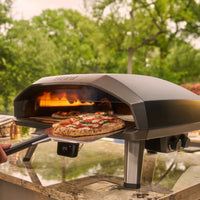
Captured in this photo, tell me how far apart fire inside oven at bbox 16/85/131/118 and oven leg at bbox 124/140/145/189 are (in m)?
0.37

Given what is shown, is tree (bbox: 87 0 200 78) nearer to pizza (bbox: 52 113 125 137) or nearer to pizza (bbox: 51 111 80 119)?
pizza (bbox: 51 111 80 119)

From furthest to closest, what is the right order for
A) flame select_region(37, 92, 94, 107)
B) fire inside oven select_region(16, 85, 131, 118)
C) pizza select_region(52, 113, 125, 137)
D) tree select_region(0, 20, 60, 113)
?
tree select_region(0, 20, 60, 113), flame select_region(37, 92, 94, 107), fire inside oven select_region(16, 85, 131, 118), pizza select_region(52, 113, 125, 137)

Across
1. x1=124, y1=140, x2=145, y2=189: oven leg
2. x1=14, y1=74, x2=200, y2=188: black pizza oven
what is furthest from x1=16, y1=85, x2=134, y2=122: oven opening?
x1=124, y1=140, x2=145, y2=189: oven leg

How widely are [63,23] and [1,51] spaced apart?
6314 mm

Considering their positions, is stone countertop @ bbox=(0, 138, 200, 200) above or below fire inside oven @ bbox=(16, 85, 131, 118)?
below

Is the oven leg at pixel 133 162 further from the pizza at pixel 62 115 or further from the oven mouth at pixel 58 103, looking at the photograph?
the pizza at pixel 62 115

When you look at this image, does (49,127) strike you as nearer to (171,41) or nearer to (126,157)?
(126,157)

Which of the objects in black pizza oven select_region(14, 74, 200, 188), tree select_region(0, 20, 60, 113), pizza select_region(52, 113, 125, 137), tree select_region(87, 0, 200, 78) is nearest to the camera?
black pizza oven select_region(14, 74, 200, 188)

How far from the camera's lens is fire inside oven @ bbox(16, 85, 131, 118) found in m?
1.87

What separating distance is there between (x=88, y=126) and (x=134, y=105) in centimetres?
35

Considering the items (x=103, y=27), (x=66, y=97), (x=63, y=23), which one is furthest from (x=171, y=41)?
(x=66, y=97)

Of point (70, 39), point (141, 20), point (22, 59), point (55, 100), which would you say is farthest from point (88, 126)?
point (70, 39)

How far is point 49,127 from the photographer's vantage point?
189 cm

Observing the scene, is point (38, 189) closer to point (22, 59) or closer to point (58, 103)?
point (58, 103)
